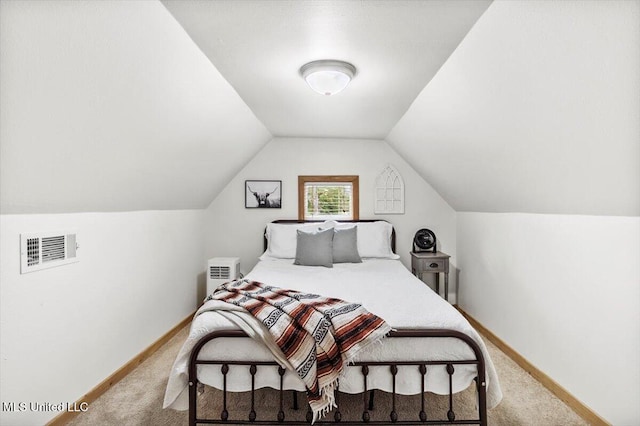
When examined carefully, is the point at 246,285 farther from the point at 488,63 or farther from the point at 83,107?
the point at 488,63

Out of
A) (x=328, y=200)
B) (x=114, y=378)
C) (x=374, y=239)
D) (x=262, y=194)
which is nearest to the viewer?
(x=114, y=378)

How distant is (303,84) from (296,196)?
6.40ft

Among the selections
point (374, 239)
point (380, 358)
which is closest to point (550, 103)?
point (380, 358)

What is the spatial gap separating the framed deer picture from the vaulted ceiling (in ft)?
4.82

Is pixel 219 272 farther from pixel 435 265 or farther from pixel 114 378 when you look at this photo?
pixel 435 265

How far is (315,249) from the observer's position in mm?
3467

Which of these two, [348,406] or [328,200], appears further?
[328,200]

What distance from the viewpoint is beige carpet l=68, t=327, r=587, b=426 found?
80.1 inches

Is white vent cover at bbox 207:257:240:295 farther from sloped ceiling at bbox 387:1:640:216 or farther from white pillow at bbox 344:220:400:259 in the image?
sloped ceiling at bbox 387:1:640:216

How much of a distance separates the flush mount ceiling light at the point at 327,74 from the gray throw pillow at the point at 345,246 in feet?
5.60

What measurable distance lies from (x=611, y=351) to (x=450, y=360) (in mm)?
925

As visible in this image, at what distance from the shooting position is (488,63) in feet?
5.84

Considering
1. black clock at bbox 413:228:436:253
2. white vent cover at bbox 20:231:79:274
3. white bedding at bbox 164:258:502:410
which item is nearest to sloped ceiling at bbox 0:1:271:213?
white vent cover at bbox 20:231:79:274

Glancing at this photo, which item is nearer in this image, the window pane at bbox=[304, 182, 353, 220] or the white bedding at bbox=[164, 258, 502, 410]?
the white bedding at bbox=[164, 258, 502, 410]
